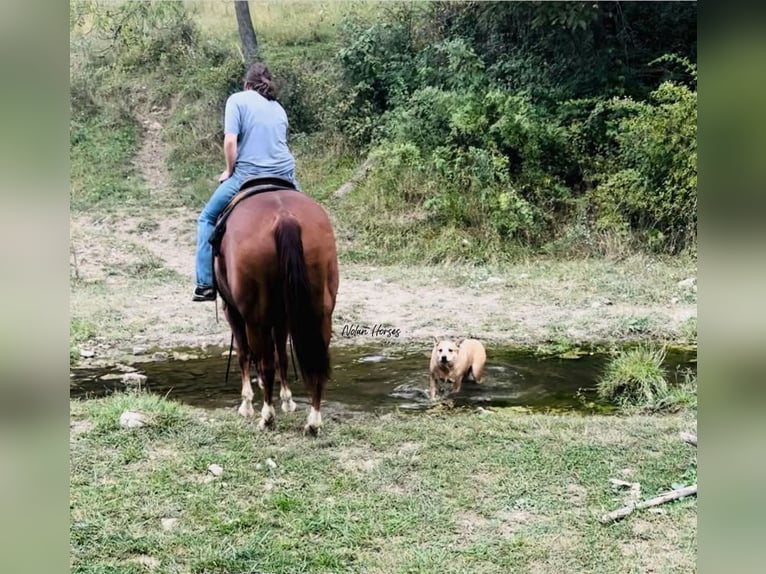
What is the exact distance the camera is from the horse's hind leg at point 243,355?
3803 millimetres

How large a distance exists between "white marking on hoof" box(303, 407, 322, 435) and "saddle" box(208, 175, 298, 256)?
958mm

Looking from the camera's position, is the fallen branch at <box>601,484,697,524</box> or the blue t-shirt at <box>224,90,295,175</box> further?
the blue t-shirt at <box>224,90,295,175</box>

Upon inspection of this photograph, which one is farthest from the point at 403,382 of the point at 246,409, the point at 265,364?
the point at 246,409

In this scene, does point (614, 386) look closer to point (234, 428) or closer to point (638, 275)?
point (638, 275)

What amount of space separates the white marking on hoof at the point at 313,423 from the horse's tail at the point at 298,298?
281 mm

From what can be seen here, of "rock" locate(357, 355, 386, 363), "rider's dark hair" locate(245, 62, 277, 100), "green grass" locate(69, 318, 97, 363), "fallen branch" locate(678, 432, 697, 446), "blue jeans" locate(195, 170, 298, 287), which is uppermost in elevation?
"rider's dark hair" locate(245, 62, 277, 100)

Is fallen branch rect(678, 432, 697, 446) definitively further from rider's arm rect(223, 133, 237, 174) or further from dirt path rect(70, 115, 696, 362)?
rider's arm rect(223, 133, 237, 174)

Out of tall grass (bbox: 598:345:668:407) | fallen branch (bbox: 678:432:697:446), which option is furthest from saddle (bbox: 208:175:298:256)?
fallen branch (bbox: 678:432:697:446)

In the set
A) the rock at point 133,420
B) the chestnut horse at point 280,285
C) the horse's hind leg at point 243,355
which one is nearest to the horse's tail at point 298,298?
the chestnut horse at point 280,285

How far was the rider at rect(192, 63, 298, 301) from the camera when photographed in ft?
12.4

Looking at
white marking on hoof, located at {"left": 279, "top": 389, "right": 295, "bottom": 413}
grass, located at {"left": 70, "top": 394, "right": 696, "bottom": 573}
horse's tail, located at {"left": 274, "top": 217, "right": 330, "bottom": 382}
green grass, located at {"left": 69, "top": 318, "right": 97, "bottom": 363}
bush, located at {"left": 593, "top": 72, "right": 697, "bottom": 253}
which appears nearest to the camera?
grass, located at {"left": 70, "top": 394, "right": 696, "bottom": 573}

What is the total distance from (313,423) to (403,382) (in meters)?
0.52
